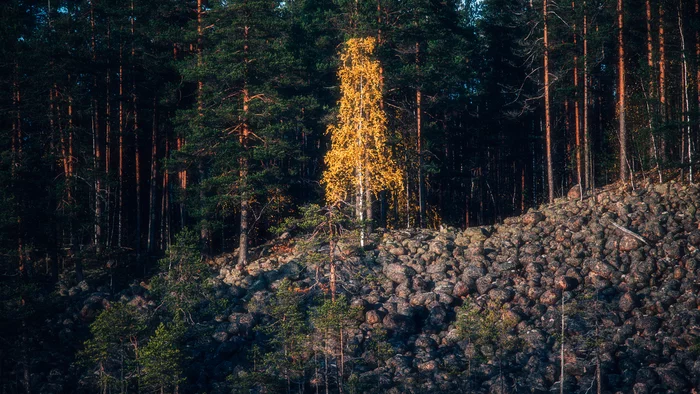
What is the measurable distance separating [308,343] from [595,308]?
31.0 ft

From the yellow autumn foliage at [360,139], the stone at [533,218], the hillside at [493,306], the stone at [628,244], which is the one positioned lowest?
the hillside at [493,306]

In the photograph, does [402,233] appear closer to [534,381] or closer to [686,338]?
[534,381]

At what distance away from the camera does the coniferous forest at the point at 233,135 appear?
21.2 meters

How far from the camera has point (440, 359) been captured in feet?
65.4

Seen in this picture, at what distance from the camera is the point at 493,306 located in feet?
69.9

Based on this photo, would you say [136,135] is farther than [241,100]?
Yes

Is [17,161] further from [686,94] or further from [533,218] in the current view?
[686,94]

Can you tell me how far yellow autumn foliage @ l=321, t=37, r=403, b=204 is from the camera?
25438 millimetres

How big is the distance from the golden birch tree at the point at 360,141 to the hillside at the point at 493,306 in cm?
248

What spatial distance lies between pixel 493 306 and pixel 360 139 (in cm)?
862

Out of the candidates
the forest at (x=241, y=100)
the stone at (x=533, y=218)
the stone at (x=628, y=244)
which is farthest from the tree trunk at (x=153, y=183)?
the stone at (x=628, y=244)

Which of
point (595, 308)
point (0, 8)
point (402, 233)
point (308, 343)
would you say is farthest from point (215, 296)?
point (0, 8)

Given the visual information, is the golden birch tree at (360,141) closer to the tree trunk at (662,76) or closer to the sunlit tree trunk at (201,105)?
the sunlit tree trunk at (201,105)

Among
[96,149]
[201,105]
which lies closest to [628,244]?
[201,105]
